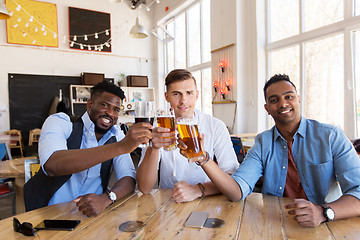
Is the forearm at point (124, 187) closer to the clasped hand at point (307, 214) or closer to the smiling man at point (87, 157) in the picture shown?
the smiling man at point (87, 157)

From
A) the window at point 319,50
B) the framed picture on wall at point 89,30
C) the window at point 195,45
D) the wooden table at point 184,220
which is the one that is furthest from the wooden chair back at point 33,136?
the wooden table at point 184,220

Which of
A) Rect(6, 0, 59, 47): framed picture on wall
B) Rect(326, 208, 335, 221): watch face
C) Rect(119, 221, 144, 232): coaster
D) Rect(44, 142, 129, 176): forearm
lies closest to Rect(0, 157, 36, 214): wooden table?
Rect(44, 142, 129, 176): forearm

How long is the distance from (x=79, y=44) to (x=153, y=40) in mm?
2705

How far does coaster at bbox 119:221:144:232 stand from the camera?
39.2 inches

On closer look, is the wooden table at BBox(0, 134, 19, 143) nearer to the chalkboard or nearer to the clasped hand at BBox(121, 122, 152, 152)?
the chalkboard

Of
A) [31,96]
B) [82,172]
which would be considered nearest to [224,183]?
[82,172]

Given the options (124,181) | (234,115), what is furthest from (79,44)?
(124,181)

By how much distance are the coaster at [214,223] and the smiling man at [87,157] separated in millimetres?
460

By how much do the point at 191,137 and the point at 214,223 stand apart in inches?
14.5

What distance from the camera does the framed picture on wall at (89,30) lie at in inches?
320

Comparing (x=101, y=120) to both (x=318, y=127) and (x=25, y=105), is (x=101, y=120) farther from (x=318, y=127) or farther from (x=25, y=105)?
(x=25, y=105)

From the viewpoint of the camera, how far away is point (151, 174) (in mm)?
1475

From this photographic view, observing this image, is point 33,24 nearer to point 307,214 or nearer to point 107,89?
point 107,89

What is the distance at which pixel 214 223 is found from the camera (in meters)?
1.04
